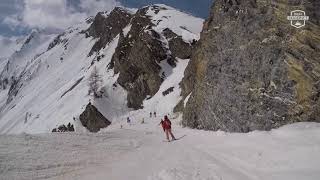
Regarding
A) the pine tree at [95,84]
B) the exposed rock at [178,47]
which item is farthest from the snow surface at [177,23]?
the pine tree at [95,84]

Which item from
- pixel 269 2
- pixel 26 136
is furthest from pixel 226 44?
pixel 26 136

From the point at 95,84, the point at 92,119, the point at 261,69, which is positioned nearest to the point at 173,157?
the point at 261,69

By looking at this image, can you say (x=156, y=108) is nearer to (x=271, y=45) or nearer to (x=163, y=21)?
(x=163, y=21)

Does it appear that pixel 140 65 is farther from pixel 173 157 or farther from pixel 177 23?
pixel 173 157

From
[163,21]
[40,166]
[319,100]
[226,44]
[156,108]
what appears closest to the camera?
[40,166]

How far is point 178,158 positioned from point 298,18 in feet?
36.0

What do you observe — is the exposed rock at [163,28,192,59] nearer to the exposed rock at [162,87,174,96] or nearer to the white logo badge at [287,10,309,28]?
the exposed rock at [162,87,174,96]

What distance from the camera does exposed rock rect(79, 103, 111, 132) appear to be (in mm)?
87312

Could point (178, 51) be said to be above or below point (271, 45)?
above

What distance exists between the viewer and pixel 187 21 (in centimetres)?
12481

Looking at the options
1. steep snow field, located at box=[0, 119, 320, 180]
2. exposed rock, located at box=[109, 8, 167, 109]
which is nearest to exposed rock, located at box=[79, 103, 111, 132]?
exposed rock, located at box=[109, 8, 167, 109]

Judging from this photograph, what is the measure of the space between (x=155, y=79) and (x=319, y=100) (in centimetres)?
7355

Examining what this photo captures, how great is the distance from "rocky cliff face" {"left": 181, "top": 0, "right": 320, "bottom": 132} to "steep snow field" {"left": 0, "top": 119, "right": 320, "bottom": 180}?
1641mm

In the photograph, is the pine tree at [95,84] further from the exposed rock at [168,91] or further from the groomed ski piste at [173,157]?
the groomed ski piste at [173,157]
